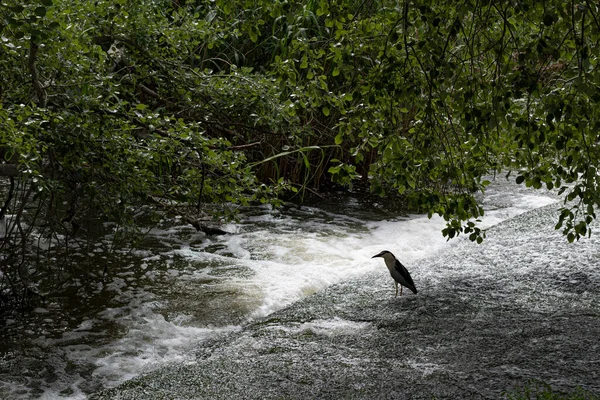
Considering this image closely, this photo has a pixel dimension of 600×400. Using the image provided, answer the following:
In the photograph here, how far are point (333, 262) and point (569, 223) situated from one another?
3538 millimetres

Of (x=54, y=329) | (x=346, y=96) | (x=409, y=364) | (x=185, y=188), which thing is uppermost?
(x=346, y=96)

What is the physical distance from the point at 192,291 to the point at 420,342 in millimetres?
2796

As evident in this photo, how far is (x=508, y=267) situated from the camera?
7.32m

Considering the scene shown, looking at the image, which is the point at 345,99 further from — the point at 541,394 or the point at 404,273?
the point at 541,394

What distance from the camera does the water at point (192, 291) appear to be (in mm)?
5426

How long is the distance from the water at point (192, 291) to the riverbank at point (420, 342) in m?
0.23

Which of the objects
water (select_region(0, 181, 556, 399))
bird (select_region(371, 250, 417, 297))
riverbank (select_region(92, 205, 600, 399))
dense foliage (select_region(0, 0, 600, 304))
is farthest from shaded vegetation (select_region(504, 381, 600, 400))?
bird (select_region(371, 250, 417, 297))

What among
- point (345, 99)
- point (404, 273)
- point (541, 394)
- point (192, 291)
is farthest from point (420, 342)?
point (192, 291)

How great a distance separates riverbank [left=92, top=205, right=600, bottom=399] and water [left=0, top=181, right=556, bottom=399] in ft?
0.76

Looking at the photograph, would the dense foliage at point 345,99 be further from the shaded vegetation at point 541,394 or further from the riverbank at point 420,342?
the shaded vegetation at point 541,394

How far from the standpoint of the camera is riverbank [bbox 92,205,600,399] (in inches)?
175

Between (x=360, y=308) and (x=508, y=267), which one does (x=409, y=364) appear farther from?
(x=508, y=267)

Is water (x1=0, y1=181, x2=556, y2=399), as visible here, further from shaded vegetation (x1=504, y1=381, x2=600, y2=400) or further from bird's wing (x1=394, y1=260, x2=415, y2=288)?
shaded vegetation (x1=504, y1=381, x2=600, y2=400)

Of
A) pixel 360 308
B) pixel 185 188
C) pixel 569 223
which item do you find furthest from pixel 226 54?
pixel 569 223
